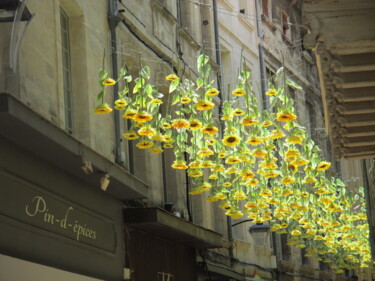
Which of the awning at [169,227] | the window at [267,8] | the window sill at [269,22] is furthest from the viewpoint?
the window at [267,8]

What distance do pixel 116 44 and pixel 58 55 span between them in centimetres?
304

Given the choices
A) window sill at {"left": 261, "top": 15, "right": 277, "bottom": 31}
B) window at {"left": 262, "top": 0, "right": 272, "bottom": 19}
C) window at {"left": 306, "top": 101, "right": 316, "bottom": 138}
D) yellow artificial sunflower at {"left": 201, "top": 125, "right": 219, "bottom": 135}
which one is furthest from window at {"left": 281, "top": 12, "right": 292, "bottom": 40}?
yellow artificial sunflower at {"left": 201, "top": 125, "right": 219, "bottom": 135}

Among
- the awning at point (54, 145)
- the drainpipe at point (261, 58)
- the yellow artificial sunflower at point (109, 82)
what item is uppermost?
the drainpipe at point (261, 58)

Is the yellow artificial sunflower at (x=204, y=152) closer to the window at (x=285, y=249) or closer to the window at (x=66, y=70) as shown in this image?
the window at (x=66, y=70)

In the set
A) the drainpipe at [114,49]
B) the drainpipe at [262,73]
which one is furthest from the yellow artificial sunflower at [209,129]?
the drainpipe at [262,73]

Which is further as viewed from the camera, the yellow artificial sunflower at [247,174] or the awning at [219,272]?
the awning at [219,272]

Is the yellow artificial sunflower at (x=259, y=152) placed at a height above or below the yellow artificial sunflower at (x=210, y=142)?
below

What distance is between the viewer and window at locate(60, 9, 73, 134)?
53.2 ft

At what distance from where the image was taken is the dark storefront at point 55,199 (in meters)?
12.6

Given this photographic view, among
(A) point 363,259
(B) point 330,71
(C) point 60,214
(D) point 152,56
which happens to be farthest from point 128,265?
(A) point 363,259

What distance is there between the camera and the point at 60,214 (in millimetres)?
14453

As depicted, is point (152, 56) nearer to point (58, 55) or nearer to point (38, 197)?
point (58, 55)

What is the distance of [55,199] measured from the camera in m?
14.3

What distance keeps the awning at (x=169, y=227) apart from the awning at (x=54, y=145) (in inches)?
28.1
